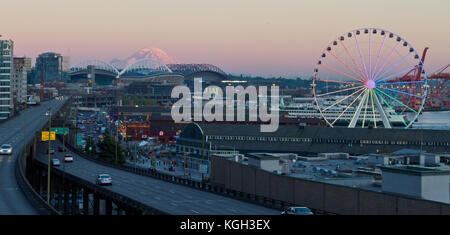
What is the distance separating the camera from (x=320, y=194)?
41250mm

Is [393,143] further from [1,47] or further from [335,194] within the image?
[1,47]

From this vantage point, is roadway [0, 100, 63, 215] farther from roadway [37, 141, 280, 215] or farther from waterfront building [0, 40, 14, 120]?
waterfront building [0, 40, 14, 120]

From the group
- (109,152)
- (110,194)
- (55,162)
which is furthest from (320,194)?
(109,152)

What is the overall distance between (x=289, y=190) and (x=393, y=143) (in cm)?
6106

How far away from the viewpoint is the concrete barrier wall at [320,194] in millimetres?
33562

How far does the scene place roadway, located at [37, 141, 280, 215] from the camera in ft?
134

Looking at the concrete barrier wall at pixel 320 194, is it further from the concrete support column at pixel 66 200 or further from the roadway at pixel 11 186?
the concrete support column at pixel 66 200

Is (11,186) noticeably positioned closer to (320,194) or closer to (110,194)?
(110,194)

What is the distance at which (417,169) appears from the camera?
37250 mm

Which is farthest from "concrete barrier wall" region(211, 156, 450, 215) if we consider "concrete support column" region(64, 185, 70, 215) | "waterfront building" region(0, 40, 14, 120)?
"waterfront building" region(0, 40, 14, 120)

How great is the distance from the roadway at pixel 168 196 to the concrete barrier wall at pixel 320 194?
2783 mm

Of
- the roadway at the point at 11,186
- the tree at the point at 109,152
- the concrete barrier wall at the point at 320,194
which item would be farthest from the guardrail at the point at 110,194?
the tree at the point at 109,152

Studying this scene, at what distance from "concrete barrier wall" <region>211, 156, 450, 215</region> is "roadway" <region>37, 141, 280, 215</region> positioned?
2.78 metres
